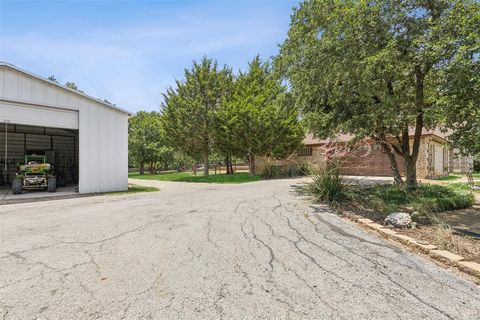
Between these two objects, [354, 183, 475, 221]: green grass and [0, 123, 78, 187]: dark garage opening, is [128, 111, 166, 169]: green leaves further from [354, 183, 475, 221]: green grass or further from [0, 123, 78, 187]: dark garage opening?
[354, 183, 475, 221]: green grass

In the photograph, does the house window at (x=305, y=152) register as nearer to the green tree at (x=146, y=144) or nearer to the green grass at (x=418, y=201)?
the green tree at (x=146, y=144)

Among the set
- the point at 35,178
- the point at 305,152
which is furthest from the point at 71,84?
the point at 305,152

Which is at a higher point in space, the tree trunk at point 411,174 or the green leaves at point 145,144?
the green leaves at point 145,144

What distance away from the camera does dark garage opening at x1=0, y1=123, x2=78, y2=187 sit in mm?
15820

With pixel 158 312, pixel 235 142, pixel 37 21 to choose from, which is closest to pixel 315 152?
pixel 235 142

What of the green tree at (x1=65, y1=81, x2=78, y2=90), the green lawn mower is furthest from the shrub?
the green tree at (x1=65, y1=81, x2=78, y2=90)

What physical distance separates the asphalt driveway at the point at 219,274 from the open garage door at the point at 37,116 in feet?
19.8

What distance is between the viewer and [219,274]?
10.2ft

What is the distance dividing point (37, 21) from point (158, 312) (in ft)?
29.5

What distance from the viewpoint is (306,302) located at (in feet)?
8.16

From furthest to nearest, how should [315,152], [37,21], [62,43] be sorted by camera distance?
[315,152] → [62,43] → [37,21]

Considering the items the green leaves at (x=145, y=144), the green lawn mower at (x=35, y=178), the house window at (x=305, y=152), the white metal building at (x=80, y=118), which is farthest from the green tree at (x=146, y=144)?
the green lawn mower at (x=35, y=178)

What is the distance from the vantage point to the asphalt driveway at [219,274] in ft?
7.80

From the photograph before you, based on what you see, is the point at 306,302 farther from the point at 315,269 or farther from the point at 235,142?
the point at 235,142
